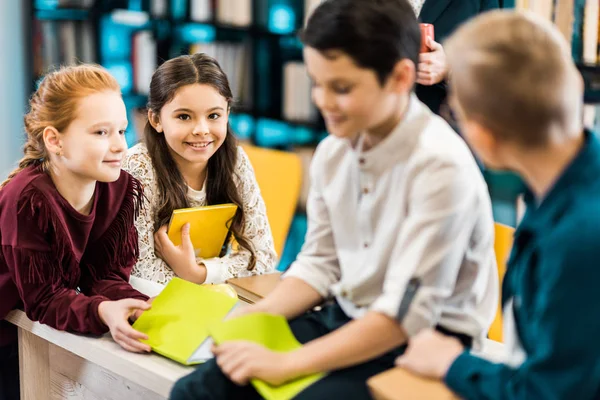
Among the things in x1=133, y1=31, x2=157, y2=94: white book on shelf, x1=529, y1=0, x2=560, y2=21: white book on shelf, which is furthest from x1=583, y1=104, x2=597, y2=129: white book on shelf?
x1=133, y1=31, x2=157, y2=94: white book on shelf

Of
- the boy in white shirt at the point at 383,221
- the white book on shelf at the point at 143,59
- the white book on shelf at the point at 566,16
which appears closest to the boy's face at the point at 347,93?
the boy in white shirt at the point at 383,221

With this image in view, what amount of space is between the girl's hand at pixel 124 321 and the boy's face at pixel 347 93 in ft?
1.82

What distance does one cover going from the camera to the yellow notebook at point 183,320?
4.39 feet

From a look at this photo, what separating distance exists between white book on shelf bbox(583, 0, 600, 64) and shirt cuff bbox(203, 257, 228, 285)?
56.3 inches

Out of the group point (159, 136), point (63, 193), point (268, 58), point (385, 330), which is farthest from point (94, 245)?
point (268, 58)

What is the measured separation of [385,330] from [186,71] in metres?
1.09

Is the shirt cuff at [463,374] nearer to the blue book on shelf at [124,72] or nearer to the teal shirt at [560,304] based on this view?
the teal shirt at [560,304]

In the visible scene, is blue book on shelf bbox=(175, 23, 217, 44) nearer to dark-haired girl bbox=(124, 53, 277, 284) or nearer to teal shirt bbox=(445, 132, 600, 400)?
dark-haired girl bbox=(124, 53, 277, 284)

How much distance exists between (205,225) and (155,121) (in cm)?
32

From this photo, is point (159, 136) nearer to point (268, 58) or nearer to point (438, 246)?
point (438, 246)

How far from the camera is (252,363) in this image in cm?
112

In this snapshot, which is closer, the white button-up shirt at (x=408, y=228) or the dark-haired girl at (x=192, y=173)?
the white button-up shirt at (x=408, y=228)

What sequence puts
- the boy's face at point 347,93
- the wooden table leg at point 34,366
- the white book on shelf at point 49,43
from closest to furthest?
the boy's face at point 347,93
the wooden table leg at point 34,366
the white book on shelf at point 49,43

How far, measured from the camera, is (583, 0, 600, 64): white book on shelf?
2.47 meters
